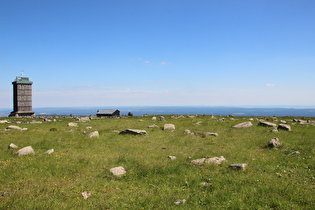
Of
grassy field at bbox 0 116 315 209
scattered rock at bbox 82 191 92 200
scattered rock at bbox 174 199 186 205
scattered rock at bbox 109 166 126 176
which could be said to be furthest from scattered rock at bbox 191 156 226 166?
scattered rock at bbox 82 191 92 200

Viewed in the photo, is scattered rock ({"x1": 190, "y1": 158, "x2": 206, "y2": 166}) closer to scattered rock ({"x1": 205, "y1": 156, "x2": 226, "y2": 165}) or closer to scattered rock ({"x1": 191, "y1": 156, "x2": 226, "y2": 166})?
scattered rock ({"x1": 191, "y1": 156, "x2": 226, "y2": 166})

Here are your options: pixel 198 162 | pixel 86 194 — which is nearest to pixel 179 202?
pixel 86 194

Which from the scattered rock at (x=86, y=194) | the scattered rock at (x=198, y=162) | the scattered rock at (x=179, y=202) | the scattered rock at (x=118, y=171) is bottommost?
the scattered rock at (x=86, y=194)

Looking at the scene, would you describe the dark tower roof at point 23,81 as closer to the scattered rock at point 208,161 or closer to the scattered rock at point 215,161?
the scattered rock at point 208,161

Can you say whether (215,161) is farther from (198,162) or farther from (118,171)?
(118,171)

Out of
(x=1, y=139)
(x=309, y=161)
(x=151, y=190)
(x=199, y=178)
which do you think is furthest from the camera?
(x=1, y=139)

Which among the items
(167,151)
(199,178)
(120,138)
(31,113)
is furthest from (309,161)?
(31,113)

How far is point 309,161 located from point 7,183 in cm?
1660

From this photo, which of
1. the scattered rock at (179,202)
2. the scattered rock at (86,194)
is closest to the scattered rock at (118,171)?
the scattered rock at (86,194)

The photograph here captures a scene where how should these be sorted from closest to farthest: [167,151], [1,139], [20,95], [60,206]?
[60,206]
[167,151]
[1,139]
[20,95]

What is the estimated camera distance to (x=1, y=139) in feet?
71.1

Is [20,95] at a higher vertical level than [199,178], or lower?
higher

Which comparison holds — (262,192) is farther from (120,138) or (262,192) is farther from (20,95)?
(20,95)

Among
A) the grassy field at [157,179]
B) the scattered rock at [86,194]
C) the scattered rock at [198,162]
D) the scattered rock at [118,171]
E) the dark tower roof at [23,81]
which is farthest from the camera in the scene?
the dark tower roof at [23,81]
